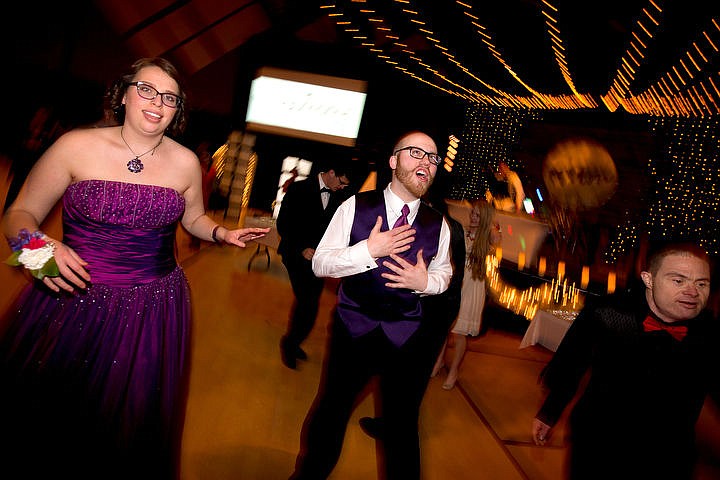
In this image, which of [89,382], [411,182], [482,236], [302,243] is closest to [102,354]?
[89,382]

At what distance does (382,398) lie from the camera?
1916mm

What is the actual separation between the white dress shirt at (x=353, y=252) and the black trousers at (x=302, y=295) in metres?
1.53

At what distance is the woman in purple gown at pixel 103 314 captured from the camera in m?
1.42

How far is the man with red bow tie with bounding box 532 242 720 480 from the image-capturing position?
147 centimetres

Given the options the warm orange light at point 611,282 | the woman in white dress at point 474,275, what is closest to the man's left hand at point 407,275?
the woman in white dress at point 474,275

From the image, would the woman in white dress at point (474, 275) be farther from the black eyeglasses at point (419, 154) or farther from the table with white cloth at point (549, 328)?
the black eyeglasses at point (419, 154)

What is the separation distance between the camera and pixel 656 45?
8.94ft

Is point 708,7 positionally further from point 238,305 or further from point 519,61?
point 238,305

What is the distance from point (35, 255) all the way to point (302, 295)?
2.32m

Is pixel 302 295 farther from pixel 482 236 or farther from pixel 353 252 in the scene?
pixel 353 252

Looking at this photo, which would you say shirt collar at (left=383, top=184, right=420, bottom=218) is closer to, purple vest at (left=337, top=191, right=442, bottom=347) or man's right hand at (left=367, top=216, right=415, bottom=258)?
purple vest at (left=337, top=191, right=442, bottom=347)

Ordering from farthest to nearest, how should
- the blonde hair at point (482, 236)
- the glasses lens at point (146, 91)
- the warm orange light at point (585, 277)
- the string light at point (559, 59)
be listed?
the warm orange light at point (585, 277), the blonde hair at point (482, 236), the string light at point (559, 59), the glasses lens at point (146, 91)

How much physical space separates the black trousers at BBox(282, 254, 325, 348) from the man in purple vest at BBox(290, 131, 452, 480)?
155 cm

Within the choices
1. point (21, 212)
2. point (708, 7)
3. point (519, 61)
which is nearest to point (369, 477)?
point (21, 212)
